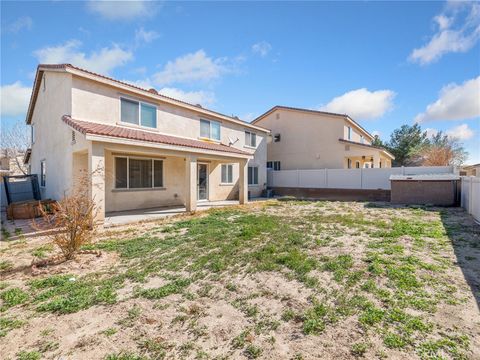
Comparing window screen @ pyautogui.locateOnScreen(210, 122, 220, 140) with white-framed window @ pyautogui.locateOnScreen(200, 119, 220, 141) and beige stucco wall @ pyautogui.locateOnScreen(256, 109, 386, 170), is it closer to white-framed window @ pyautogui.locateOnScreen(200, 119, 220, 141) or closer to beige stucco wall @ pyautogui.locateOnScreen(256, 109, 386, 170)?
white-framed window @ pyautogui.locateOnScreen(200, 119, 220, 141)

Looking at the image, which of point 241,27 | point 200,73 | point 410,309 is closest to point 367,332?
point 410,309

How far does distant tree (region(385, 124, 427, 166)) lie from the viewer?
120 feet

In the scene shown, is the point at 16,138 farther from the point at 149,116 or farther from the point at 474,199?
the point at 474,199

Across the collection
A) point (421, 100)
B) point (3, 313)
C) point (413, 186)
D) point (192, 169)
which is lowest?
point (3, 313)

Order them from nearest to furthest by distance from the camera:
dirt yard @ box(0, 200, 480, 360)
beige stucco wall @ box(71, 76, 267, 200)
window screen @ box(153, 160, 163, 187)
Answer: dirt yard @ box(0, 200, 480, 360), beige stucco wall @ box(71, 76, 267, 200), window screen @ box(153, 160, 163, 187)

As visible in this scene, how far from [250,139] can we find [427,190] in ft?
40.9

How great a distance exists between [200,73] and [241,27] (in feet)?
17.3

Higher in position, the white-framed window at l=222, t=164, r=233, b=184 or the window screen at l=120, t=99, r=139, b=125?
the window screen at l=120, t=99, r=139, b=125

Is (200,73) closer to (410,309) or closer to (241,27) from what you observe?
(241,27)

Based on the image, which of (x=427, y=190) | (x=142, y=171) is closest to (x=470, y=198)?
(x=427, y=190)

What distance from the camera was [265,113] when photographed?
86.4ft

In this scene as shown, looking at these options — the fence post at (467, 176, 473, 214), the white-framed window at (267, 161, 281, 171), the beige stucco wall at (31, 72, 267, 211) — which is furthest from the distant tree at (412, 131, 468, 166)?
the beige stucco wall at (31, 72, 267, 211)

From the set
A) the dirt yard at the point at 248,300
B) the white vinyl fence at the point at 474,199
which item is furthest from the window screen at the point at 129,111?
the white vinyl fence at the point at 474,199

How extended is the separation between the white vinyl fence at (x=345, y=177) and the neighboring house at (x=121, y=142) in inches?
278
